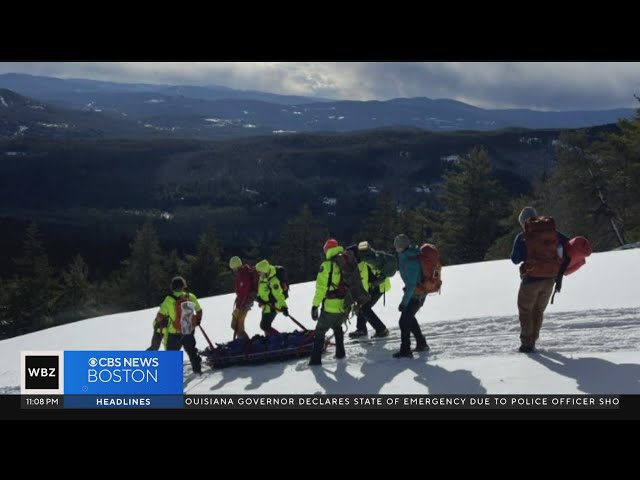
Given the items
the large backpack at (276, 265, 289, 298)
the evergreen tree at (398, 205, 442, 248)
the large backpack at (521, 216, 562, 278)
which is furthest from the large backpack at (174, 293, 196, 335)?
the evergreen tree at (398, 205, 442, 248)

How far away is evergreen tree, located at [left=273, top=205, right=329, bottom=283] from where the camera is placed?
4347 cm

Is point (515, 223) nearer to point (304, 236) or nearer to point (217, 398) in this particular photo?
point (304, 236)

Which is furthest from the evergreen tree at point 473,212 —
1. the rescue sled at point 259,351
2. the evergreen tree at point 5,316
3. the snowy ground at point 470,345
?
the rescue sled at point 259,351

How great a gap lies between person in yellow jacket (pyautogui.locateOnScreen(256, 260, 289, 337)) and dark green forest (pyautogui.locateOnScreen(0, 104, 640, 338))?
1886 cm

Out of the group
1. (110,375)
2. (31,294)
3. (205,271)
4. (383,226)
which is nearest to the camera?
(110,375)

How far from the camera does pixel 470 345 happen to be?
333 inches

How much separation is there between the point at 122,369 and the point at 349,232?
379 feet

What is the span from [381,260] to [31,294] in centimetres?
3070

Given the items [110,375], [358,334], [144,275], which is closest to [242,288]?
[358,334]

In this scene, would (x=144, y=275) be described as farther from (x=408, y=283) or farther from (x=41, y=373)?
(x=41, y=373)

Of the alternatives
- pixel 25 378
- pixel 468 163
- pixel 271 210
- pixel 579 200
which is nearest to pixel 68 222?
pixel 271 210

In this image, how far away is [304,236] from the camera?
4469 centimetres

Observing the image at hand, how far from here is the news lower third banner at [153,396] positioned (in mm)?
5055

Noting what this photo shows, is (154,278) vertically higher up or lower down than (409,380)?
lower down
